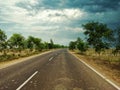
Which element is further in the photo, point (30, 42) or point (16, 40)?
point (30, 42)

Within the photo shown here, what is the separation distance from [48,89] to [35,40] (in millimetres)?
83073

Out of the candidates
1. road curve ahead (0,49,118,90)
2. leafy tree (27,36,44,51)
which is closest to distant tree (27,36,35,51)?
leafy tree (27,36,44,51)

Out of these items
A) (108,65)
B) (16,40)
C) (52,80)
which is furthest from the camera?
(16,40)

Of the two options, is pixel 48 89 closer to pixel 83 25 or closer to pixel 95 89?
pixel 95 89

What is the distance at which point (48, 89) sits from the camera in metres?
7.77

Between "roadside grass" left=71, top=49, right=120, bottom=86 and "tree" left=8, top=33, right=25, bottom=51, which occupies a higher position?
"tree" left=8, top=33, right=25, bottom=51

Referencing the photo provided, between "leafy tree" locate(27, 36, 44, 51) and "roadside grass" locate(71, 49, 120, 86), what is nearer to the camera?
"roadside grass" locate(71, 49, 120, 86)

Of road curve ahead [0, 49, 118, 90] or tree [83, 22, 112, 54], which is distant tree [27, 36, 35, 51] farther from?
road curve ahead [0, 49, 118, 90]

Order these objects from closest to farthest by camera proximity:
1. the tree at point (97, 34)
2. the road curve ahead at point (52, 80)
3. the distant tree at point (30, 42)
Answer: the road curve ahead at point (52, 80) < the tree at point (97, 34) < the distant tree at point (30, 42)

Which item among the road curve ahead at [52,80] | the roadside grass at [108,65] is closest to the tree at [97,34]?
the roadside grass at [108,65]

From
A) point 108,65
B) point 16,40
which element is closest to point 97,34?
point 108,65

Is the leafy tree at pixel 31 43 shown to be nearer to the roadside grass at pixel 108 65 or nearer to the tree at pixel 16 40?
the tree at pixel 16 40

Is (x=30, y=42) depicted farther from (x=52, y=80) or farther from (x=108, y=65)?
(x=52, y=80)

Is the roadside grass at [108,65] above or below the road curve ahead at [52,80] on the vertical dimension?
below
